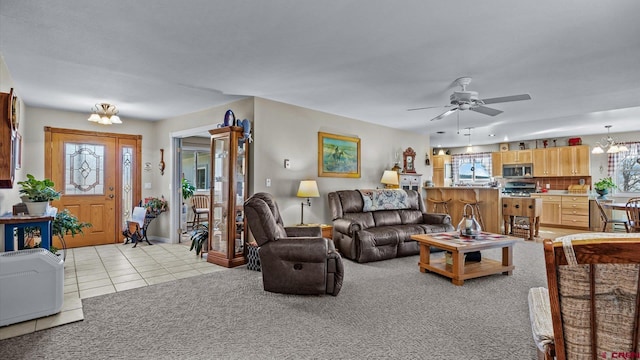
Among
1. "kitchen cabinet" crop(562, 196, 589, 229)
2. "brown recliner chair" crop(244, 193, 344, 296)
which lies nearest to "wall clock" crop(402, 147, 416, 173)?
"kitchen cabinet" crop(562, 196, 589, 229)

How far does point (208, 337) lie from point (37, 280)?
160cm

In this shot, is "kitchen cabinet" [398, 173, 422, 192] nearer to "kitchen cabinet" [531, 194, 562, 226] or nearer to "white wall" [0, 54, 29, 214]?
"kitchen cabinet" [531, 194, 562, 226]

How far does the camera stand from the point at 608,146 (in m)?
7.69

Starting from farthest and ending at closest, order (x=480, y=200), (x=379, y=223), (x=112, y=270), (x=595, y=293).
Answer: (x=480, y=200) → (x=379, y=223) → (x=112, y=270) → (x=595, y=293)

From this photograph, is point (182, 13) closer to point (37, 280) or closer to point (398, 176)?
point (37, 280)

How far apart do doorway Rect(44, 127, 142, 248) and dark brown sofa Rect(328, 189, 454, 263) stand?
406 centimetres

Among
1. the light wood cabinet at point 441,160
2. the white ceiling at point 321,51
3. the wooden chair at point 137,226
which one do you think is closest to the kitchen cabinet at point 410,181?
the white ceiling at point 321,51

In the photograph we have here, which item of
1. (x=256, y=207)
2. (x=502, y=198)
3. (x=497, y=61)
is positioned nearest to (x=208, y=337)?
(x=256, y=207)

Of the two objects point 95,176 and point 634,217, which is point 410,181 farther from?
point 95,176

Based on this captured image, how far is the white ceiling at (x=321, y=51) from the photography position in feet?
7.57

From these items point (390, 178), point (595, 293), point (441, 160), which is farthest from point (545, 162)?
point (595, 293)

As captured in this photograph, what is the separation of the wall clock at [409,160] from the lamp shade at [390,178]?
0.79m

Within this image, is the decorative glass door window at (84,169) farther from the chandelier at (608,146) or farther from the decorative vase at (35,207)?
the chandelier at (608,146)

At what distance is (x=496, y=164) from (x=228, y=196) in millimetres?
8517
